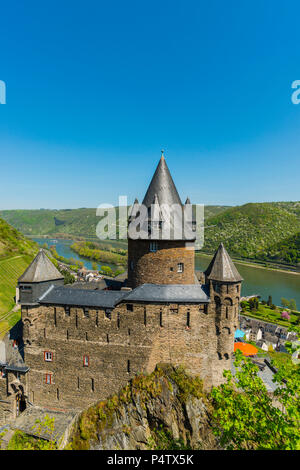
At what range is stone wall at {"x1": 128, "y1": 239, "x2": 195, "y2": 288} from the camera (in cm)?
1803

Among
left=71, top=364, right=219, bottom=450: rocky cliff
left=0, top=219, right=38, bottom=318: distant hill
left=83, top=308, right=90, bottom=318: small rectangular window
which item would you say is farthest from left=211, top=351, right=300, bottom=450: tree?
left=0, top=219, right=38, bottom=318: distant hill

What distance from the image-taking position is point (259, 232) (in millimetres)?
151875

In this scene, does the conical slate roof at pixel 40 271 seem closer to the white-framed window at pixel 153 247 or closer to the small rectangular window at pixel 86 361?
the small rectangular window at pixel 86 361

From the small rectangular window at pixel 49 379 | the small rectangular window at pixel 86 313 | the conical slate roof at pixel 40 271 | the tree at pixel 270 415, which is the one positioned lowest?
the small rectangular window at pixel 49 379

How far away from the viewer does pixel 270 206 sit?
181 metres

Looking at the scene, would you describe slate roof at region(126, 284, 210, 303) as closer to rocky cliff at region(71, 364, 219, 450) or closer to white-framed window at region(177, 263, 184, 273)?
white-framed window at region(177, 263, 184, 273)

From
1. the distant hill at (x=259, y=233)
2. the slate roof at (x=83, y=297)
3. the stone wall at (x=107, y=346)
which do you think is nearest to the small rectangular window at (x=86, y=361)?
the stone wall at (x=107, y=346)

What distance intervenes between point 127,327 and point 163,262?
17.3ft

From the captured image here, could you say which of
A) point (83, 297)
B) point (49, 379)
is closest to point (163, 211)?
point (83, 297)

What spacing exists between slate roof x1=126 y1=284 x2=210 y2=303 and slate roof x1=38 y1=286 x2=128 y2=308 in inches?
38.2

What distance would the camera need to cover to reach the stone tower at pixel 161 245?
17.9 m

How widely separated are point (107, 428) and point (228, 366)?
31.4 feet

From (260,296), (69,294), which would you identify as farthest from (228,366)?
(260,296)

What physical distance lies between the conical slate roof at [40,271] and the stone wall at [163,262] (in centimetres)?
685
